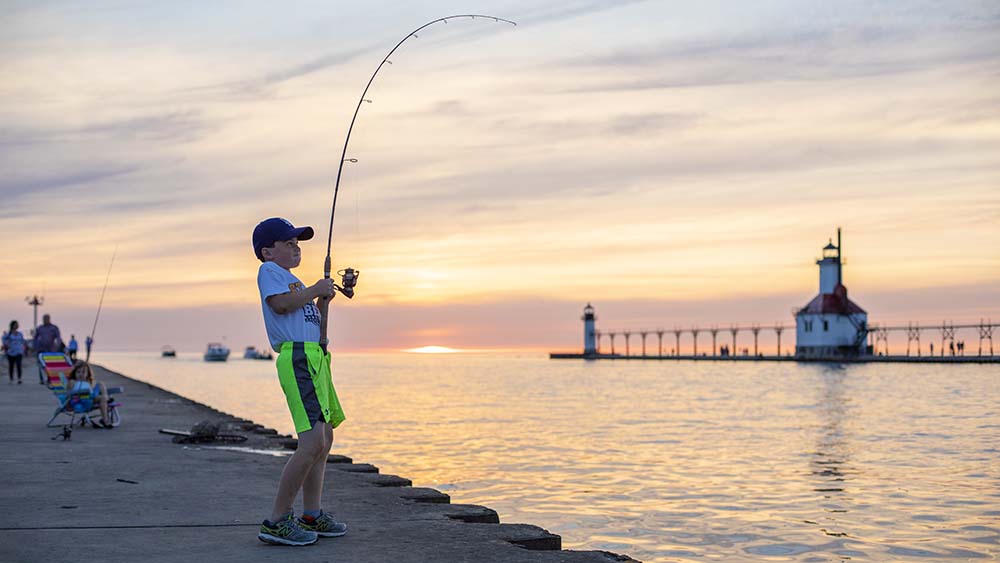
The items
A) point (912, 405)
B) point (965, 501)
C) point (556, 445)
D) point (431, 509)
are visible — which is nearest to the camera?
point (431, 509)

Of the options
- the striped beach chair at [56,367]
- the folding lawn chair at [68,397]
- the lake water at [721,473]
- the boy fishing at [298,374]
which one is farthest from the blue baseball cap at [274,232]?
the striped beach chair at [56,367]

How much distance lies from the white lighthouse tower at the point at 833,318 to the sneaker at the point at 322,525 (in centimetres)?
10107

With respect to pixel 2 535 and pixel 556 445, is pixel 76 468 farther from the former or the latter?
pixel 556 445

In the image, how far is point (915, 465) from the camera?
18.0 meters

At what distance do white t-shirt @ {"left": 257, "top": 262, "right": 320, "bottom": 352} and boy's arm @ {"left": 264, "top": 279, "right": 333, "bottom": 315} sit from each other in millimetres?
40

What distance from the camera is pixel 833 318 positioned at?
103 m

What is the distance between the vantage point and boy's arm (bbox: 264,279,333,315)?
5.89 m

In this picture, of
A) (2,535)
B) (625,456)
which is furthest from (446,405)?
(2,535)

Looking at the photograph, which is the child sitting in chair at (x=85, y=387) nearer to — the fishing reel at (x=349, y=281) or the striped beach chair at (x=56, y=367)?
the striped beach chair at (x=56, y=367)

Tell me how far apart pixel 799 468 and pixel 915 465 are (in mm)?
2248

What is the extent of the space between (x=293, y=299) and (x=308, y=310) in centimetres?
21

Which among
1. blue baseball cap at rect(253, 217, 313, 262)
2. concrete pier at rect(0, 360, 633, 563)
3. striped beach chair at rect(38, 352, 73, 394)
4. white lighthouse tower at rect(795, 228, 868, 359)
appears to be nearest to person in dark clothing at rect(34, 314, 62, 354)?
striped beach chair at rect(38, 352, 73, 394)

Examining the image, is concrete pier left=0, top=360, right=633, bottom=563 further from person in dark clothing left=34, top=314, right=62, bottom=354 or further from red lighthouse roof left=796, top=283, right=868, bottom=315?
red lighthouse roof left=796, top=283, right=868, bottom=315

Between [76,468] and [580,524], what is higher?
[76,468]
